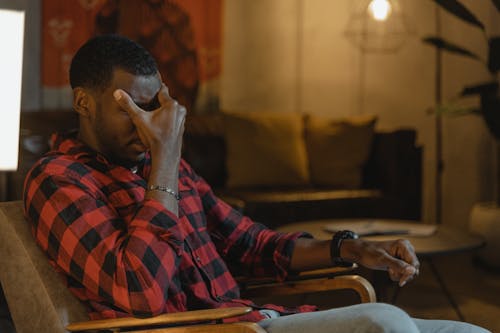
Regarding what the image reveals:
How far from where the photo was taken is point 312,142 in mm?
5023

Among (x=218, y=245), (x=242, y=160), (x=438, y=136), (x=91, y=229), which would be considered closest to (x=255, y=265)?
(x=218, y=245)

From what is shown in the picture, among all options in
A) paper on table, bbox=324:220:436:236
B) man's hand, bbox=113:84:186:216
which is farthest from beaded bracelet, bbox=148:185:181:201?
paper on table, bbox=324:220:436:236

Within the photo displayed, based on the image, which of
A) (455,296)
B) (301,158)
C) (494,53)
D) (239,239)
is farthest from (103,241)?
(301,158)

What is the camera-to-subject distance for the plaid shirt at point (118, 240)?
1.39m

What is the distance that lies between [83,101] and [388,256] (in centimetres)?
71

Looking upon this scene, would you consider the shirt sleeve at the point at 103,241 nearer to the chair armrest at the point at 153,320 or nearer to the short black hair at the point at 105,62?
the chair armrest at the point at 153,320

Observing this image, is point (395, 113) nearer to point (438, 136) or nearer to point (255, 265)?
point (438, 136)

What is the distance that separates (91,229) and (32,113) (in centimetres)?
338

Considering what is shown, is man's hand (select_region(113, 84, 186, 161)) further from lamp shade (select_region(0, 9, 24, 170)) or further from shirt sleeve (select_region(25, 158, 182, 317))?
lamp shade (select_region(0, 9, 24, 170))

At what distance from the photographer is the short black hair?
156 cm

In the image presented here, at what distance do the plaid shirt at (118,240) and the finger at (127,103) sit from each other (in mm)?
150

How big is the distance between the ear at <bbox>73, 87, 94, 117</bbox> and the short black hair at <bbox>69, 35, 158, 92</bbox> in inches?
0.6

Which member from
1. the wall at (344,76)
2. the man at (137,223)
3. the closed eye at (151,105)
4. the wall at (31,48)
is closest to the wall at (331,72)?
the wall at (344,76)

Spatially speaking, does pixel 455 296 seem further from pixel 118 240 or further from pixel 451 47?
pixel 118 240
